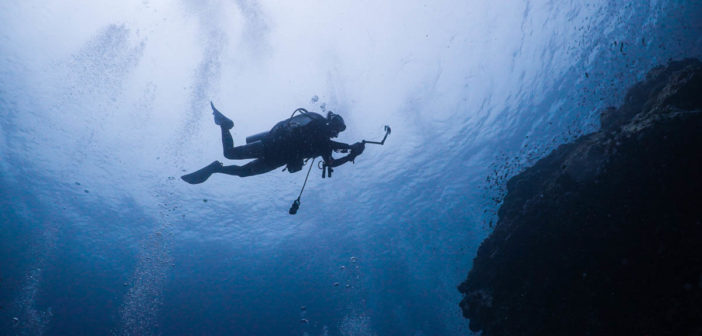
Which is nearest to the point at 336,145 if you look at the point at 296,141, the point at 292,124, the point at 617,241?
the point at 296,141

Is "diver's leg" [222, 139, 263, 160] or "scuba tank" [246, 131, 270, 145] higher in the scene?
"scuba tank" [246, 131, 270, 145]

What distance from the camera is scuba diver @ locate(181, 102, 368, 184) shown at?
5703 mm

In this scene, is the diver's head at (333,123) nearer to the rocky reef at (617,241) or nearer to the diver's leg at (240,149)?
the diver's leg at (240,149)

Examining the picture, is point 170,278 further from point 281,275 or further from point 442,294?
point 442,294

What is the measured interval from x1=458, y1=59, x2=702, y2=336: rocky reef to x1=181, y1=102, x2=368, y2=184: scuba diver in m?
5.50

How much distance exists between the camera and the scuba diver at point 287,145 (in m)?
5.70

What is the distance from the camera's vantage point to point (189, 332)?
140 feet

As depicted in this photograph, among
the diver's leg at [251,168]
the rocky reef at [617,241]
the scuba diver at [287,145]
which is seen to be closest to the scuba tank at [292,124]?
the scuba diver at [287,145]

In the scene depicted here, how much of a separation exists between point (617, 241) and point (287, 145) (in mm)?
7365

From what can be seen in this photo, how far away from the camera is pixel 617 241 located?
21.5ft

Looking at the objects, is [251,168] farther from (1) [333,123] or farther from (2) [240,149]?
(1) [333,123]

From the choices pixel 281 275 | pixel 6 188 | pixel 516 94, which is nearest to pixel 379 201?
pixel 516 94

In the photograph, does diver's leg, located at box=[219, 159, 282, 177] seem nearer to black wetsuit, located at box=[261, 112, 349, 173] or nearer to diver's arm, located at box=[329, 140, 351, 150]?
black wetsuit, located at box=[261, 112, 349, 173]

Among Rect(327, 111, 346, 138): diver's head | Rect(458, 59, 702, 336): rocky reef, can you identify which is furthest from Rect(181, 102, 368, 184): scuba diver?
Rect(458, 59, 702, 336): rocky reef
